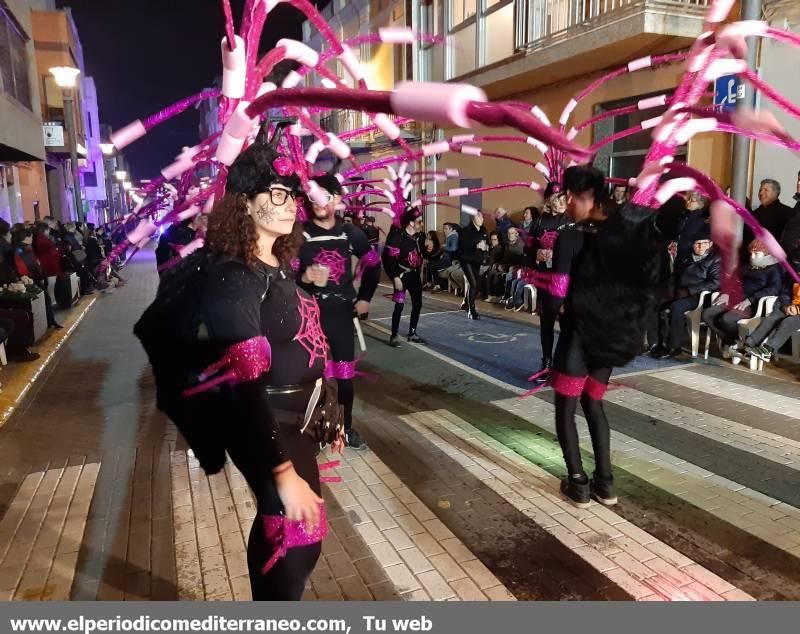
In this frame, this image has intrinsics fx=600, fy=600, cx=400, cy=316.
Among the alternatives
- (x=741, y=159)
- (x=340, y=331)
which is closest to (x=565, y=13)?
(x=741, y=159)

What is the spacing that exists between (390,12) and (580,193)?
17146 millimetres

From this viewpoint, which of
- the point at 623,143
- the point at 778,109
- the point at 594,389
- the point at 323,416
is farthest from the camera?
the point at 623,143

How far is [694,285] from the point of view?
768cm

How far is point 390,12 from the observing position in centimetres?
1823

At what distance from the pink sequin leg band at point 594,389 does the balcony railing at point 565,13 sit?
789 centimetres

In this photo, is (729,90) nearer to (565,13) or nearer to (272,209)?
(565,13)

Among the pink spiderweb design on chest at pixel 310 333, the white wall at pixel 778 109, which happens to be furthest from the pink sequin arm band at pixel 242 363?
the white wall at pixel 778 109

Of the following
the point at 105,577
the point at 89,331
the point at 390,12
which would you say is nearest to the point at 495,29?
the point at 390,12

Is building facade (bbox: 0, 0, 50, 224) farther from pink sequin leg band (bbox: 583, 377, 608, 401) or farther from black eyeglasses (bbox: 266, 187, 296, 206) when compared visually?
pink sequin leg band (bbox: 583, 377, 608, 401)

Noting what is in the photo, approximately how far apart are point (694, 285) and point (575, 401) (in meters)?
4.87

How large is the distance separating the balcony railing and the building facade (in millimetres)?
10732

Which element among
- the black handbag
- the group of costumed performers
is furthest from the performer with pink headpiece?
the black handbag

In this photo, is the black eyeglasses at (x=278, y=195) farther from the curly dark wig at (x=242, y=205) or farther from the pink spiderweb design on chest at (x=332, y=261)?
the pink spiderweb design on chest at (x=332, y=261)
